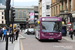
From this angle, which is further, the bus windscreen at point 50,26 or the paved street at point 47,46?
the bus windscreen at point 50,26

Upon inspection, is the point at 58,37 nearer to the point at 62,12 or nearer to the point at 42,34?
the point at 42,34

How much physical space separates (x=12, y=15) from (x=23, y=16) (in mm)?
128552

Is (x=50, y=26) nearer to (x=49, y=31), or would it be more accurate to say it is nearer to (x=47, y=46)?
(x=49, y=31)

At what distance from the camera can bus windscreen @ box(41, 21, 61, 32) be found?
2127 cm

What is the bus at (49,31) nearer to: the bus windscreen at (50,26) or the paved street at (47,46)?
the bus windscreen at (50,26)

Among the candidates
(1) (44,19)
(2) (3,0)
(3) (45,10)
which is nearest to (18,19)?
(3) (45,10)

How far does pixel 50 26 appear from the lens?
21.3 metres

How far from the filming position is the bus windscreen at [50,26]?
21266 mm

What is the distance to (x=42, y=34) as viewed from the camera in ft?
→ 69.9

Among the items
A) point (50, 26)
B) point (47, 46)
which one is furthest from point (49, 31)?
point (47, 46)

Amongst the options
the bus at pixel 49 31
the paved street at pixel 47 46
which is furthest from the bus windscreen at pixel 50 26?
the paved street at pixel 47 46

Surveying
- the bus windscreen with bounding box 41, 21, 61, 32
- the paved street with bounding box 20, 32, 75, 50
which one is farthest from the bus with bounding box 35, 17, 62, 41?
the paved street with bounding box 20, 32, 75, 50

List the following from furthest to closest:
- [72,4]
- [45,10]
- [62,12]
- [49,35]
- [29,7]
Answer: [29,7] → [45,10] → [62,12] → [72,4] → [49,35]

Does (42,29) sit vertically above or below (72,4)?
below
